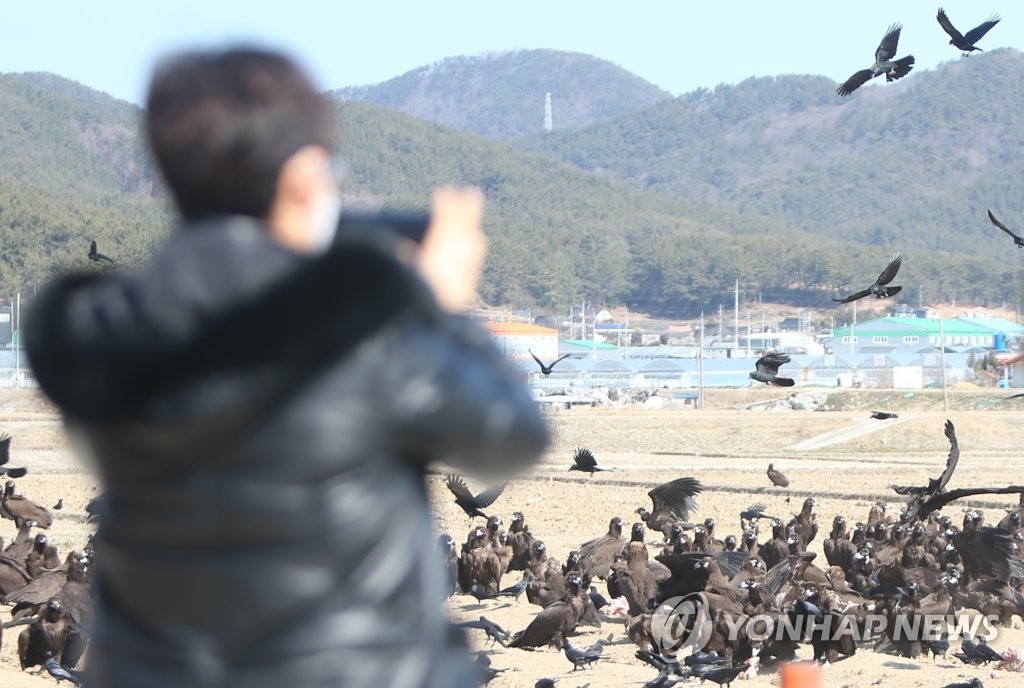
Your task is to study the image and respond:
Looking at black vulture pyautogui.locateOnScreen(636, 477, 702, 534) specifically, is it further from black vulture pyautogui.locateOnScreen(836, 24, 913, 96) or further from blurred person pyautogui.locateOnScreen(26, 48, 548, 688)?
blurred person pyautogui.locateOnScreen(26, 48, 548, 688)

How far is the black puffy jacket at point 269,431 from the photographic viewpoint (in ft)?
6.37

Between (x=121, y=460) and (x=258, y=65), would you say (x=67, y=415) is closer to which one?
(x=121, y=460)

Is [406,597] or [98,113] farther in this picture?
[98,113]

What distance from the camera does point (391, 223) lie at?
6.98ft

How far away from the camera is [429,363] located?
6.48 ft

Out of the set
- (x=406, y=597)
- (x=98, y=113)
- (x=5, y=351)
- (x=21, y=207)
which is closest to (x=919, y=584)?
(x=406, y=597)

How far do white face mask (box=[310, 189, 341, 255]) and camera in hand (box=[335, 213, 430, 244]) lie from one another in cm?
1

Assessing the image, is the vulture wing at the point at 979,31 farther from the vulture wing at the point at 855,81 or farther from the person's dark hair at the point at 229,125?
the person's dark hair at the point at 229,125

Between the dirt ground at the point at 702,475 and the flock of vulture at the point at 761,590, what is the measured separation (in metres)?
0.18

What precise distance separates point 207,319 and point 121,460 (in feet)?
0.73

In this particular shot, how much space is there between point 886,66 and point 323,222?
14200 mm

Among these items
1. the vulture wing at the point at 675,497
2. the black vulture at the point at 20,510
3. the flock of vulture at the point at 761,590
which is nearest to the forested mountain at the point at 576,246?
the black vulture at the point at 20,510

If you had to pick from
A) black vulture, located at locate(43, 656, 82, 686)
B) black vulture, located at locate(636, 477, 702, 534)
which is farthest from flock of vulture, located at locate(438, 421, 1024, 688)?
black vulture, located at locate(43, 656, 82, 686)

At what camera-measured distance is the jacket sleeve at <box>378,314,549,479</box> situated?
1.97 meters
